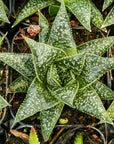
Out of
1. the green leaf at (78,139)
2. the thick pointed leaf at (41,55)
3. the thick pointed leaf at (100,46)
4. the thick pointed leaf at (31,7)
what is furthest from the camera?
the green leaf at (78,139)

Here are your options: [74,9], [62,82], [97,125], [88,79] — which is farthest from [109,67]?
[97,125]

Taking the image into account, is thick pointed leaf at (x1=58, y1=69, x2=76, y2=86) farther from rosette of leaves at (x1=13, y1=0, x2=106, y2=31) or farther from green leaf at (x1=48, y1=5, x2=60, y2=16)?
green leaf at (x1=48, y1=5, x2=60, y2=16)

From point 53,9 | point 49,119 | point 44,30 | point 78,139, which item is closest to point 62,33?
point 44,30

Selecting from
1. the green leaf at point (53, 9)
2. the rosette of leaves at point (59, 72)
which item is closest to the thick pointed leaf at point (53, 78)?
the rosette of leaves at point (59, 72)

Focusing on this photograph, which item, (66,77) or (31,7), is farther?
(31,7)

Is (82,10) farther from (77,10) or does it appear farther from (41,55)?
(41,55)

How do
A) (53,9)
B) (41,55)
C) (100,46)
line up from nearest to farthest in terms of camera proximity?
(41,55)
(100,46)
(53,9)

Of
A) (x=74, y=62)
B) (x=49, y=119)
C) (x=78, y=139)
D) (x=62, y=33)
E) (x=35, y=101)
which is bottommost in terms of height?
(x=78, y=139)

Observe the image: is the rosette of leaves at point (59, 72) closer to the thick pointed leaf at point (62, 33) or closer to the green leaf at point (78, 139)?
the thick pointed leaf at point (62, 33)
